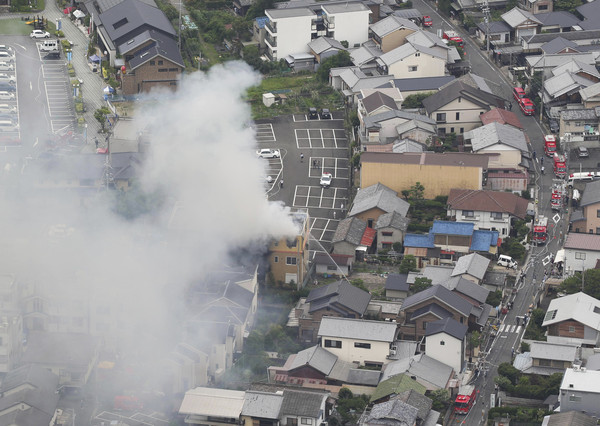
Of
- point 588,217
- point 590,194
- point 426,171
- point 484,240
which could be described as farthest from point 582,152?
point 484,240

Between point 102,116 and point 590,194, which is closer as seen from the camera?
point 590,194

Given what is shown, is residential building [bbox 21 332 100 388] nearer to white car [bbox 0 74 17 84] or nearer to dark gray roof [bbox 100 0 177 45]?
white car [bbox 0 74 17 84]

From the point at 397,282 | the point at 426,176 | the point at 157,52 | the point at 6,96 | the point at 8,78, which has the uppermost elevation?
the point at 157,52

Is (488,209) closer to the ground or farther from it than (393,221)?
farther from it

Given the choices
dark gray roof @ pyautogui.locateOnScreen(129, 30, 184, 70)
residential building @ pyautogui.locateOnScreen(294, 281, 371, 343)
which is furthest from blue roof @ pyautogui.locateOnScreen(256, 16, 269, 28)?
residential building @ pyautogui.locateOnScreen(294, 281, 371, 343)

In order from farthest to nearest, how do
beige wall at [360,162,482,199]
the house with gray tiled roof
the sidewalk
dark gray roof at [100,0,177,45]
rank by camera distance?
dark gray roof at [100,0,177,45]
the sidewalk
beige wall at [360,162,482,199]
the house with gray tiled roof

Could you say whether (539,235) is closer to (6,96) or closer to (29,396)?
(29,396)
